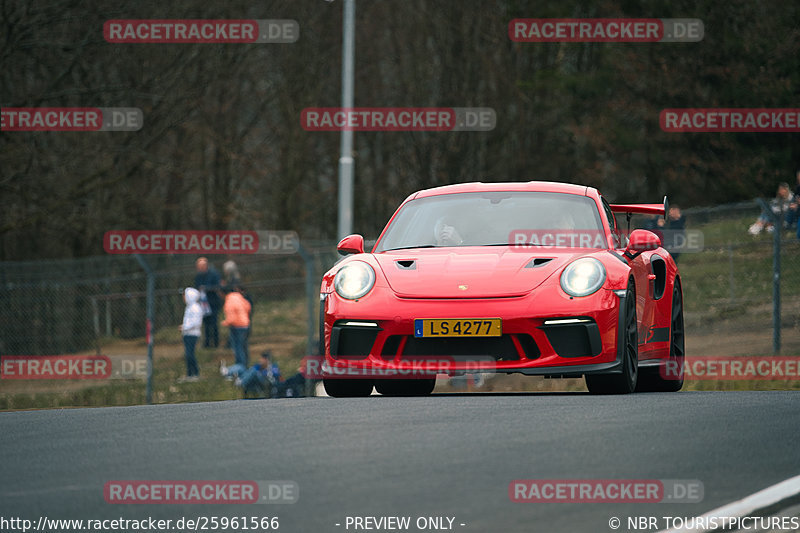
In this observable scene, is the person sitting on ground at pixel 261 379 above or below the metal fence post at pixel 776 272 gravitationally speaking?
below

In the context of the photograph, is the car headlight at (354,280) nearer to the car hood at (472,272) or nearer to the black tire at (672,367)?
the car hood at (472,272)

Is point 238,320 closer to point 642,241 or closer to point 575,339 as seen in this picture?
point 642,241

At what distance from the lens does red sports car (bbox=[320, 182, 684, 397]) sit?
929 centimetres

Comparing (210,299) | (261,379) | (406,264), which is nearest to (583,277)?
(406,264)

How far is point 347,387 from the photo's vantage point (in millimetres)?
10023

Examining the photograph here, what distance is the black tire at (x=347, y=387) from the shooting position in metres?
9.98

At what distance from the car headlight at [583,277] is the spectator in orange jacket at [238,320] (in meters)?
11.0

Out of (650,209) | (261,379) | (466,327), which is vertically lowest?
(261,379)

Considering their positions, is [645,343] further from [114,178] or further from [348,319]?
[114,178]

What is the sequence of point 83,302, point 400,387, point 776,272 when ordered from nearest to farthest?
point 400,387
point 776,272
point 83,302

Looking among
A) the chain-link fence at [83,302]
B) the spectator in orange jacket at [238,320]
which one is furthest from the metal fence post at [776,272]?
the spectator in orange jacket at [238,320]

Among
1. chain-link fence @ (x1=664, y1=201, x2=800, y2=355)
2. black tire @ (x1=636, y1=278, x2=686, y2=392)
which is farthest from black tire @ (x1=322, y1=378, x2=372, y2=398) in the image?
chain-link fence @ (x1=664, y1=201, x2=800, y2=355)

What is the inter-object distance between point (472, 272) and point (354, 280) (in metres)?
0.84

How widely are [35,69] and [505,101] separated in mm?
19657
